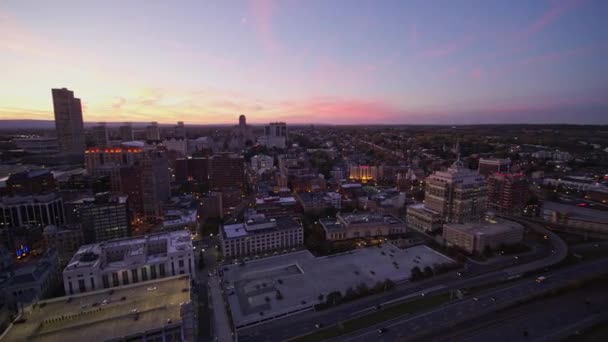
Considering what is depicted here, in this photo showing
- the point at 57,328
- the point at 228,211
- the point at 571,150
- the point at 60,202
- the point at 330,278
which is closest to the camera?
the point at 57,328

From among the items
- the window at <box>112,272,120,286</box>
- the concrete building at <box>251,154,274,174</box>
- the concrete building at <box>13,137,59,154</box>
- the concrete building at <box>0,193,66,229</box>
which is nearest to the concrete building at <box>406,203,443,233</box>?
the window at <box>112,272,120,286</box>

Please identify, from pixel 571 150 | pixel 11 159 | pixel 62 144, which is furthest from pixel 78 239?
pixel 571 150

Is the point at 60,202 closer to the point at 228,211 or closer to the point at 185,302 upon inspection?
the point at 228,211

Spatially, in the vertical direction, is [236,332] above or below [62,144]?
below

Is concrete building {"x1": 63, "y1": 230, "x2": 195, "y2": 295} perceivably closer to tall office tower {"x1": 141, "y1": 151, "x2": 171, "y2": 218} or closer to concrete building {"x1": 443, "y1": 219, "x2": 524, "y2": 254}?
tall office tower {"x1": 141, "y1": 151, "x2": 171, "y2": 218}

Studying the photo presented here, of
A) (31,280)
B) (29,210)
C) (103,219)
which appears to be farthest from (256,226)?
(29,210)

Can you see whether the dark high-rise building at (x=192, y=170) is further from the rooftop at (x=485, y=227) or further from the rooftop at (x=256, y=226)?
the rooftop at (x=485, y=227)
